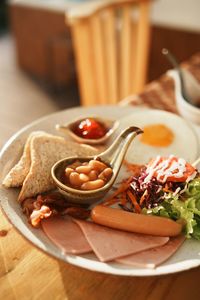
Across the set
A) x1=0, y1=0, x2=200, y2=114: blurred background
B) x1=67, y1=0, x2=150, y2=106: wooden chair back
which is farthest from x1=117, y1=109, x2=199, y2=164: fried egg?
x1=0, y1=0, x2=200, y2=114: blurred background

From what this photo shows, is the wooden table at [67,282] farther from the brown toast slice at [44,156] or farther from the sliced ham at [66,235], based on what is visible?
Answer: the brown toast slice at [44,156]

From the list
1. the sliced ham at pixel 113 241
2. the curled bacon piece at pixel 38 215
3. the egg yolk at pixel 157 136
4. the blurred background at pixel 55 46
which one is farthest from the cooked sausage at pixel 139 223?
the blurred background at pixel 55 46

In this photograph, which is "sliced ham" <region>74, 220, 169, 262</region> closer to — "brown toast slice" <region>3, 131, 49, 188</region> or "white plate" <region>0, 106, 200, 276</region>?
"white plate" <region>0, 106, 200, 276</region>

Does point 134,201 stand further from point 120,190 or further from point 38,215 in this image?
point 38,215

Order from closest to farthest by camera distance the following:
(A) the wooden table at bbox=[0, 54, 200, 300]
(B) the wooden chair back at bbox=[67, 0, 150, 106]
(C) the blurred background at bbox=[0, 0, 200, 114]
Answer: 1. (A) the wooden table at bbox=[0, 54, 200, 300]
2. (B) the wooden chair back at bbox=[67, 0, 150, 106]
3. (C) the blurred background at bbox=[0, 0, 200, 114]

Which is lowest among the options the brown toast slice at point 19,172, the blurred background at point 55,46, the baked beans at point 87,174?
the blurred background at point 55,46

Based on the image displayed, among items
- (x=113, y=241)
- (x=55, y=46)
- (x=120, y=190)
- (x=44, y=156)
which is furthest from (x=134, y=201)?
(x=55, y=46)
